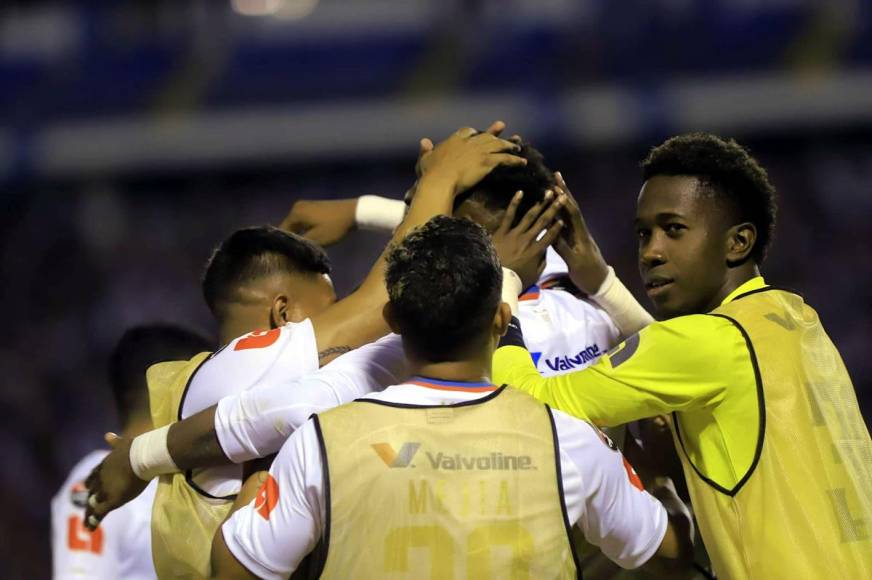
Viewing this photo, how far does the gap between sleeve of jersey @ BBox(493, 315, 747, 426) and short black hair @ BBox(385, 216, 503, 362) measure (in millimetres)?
326

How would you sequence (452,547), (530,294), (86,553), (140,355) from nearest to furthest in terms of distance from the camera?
(452,547) → (530,294) → (86,553) → (140,355)

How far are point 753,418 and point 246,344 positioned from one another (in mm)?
1248

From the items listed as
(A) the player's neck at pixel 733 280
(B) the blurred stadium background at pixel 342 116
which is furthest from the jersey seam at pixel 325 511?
(B) the blurred stadium background at pixel 342 116

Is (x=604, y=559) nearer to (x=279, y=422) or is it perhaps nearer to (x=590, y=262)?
(x=590, y=262)

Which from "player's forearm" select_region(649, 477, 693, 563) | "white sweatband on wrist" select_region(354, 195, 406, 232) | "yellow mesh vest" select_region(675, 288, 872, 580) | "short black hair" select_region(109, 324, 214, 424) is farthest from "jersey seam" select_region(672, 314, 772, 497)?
"short black hair" select_region(109, 324, 214, 424)

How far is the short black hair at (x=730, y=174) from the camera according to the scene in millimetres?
3299

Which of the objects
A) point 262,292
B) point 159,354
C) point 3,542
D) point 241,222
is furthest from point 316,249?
point 241,222

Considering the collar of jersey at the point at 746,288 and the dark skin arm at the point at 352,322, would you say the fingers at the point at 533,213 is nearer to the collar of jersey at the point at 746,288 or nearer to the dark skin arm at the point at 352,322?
the dark skin arm at the point at 352,322

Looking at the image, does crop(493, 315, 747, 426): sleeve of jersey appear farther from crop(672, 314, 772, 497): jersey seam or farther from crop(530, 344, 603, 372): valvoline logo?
crop(530, 344, 603, 372): valvoline logo

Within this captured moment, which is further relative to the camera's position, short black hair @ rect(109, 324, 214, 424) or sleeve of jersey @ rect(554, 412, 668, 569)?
short black hair @ rect(109, 324, 214, 424)

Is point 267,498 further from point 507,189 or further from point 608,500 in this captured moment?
point 507,189

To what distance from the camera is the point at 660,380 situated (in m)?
2.98

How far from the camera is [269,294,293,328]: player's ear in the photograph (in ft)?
11.3

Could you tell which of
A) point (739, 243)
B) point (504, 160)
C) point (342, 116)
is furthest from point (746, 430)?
point (342, 116)
